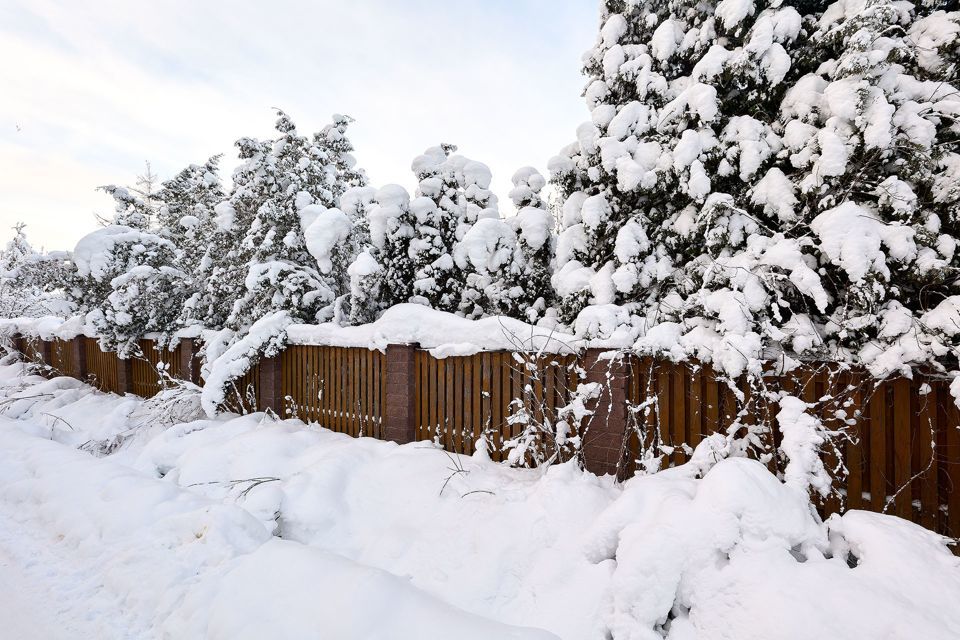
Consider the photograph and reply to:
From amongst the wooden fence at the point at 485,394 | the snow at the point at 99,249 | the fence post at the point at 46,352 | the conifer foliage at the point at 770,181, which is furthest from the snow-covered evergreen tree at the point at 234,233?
the fence post at the point at 46,352

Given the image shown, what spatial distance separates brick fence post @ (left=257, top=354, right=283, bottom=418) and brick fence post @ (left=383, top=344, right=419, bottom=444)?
2.54 m

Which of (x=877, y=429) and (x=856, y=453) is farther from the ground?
(x=877, y=429)

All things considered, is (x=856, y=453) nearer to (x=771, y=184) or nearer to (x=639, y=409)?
(x=639, y=409)

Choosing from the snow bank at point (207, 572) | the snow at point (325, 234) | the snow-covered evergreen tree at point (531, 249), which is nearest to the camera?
the snow bank at point (207, 572)

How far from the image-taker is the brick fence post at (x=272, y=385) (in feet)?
24.7

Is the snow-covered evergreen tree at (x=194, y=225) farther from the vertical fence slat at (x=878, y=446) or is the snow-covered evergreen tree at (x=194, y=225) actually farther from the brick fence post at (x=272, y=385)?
the vertical fence slat at (x=878, y=446)

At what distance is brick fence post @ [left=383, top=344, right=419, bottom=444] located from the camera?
19.1ft

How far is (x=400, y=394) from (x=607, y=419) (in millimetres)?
2626

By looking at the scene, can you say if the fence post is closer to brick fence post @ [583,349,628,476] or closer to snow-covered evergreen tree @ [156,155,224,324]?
snow-covered evergreen tree @ [156,155,224,324]

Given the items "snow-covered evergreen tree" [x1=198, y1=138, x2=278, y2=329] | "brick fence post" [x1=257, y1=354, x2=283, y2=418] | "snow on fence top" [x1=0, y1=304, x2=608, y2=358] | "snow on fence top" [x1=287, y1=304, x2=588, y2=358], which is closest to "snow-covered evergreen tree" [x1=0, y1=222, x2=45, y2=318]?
"snow-covered evergreen tree" [x1=198, y1=138, x2=278, y2=329]

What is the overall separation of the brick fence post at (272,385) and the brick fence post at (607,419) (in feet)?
17.0

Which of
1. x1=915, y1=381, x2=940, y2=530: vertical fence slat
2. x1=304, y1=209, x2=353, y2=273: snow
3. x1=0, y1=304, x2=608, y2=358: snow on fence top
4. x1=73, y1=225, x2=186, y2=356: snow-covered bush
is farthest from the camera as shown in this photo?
x1=73, y1=225, x2=186, y2=356: snow-covered bush

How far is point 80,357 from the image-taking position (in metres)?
12.7

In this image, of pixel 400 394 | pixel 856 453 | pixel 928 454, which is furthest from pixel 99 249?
pixel 928 454
